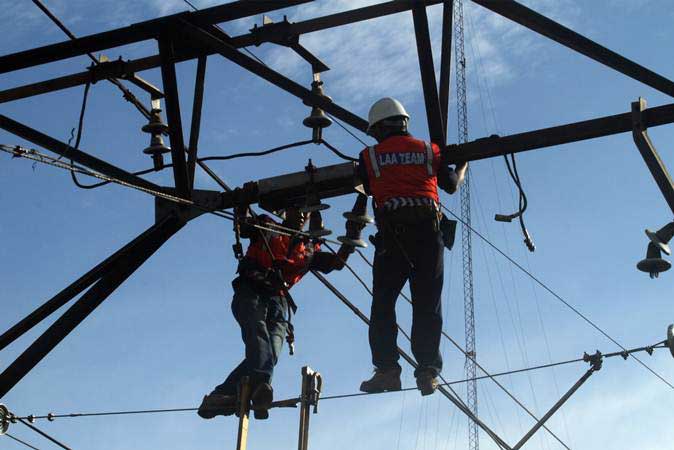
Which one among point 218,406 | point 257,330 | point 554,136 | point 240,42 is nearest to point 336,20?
point 240,42

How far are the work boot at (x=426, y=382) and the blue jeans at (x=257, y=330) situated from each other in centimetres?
164

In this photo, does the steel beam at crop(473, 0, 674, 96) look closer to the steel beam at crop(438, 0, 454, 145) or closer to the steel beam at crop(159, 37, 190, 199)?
the steel beam at crop(438, 0, 454, 145)

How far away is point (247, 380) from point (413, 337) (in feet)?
5.32

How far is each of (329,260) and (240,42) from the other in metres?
2.11

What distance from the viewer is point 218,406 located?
11.2m

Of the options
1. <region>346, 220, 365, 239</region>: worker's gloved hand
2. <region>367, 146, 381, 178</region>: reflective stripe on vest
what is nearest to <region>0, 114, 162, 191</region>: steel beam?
<region>346, 220, 365, 239</region>: worker's gloved hand

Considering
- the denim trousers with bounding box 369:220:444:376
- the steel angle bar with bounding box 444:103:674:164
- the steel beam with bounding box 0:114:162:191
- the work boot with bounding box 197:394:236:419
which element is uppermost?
the steel beam with bounding box 0:114:162:191

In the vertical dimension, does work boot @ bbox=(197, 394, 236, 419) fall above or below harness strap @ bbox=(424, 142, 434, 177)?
below

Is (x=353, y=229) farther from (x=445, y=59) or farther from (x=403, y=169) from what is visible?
(x=445, y=59)

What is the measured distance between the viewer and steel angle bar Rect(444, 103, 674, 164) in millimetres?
9984

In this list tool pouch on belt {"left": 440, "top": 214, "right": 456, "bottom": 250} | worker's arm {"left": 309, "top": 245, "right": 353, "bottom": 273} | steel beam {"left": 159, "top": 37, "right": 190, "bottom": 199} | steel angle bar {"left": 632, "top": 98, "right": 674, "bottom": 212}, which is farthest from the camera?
worker's arm {"left": 309, "top": 245, "right": 353, "bottom": 273}

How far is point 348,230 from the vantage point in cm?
1127

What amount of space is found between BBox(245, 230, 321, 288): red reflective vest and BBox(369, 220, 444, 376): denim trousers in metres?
1.65

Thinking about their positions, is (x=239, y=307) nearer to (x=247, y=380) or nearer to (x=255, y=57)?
(x=247, y=380)
